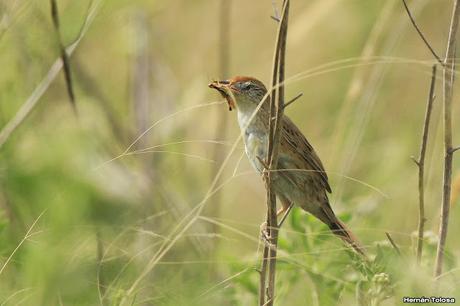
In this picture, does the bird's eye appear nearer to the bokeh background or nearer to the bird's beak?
the bird's beak

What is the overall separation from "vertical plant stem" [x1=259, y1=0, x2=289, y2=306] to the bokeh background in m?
0.06

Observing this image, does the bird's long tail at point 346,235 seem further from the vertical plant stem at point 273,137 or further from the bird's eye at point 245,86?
the bird's eye at point 245,86

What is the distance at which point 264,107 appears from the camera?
373 centimetres

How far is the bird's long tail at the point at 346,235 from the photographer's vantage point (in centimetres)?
294

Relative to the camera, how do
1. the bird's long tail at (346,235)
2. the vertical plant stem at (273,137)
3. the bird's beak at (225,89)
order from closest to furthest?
the vertical plant stem at (273,137) → the bird's long tail at (346,235) → the bird's beak at (225,89)

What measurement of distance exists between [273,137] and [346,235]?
2.52ft

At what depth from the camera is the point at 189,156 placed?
3.24m

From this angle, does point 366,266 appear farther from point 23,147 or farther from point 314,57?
point 314,57

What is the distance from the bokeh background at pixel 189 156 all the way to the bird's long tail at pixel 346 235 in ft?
0.17

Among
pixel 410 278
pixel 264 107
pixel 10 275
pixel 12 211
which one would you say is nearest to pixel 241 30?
pixel 264 107

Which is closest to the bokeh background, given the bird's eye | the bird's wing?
the bird's wing

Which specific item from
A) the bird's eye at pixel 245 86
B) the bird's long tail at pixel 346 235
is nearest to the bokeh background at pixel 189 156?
the bird's long tail at pixel 346 235

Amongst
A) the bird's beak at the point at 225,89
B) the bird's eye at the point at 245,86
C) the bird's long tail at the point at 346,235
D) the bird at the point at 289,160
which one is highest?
the bird's eye at the point at 245,86

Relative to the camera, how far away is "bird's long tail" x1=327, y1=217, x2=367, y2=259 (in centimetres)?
294
